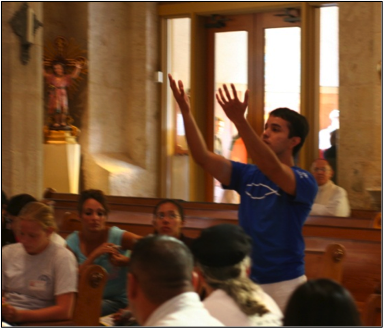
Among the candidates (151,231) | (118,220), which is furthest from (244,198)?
(118,220)

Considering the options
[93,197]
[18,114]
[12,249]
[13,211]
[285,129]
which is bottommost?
[12,249]

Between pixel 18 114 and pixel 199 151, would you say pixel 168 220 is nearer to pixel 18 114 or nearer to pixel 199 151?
pixel 199 151

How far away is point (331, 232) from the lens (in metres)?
5.27

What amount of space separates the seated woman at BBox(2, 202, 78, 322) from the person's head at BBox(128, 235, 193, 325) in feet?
5.68

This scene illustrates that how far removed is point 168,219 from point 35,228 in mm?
971

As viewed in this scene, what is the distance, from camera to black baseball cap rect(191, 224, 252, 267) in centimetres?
239

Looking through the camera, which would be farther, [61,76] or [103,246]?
[61,76]

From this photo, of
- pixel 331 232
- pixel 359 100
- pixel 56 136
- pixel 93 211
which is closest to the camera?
pixel 93 211

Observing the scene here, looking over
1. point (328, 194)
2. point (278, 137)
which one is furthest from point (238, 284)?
point (328, 194)

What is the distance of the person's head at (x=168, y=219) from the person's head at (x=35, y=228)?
2.72ft

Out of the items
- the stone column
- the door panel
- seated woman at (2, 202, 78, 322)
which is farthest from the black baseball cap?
the door panel

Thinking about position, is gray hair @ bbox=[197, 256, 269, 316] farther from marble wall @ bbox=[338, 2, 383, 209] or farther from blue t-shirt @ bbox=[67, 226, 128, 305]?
marble wall @ bbox=[338, 2, 383, 209]

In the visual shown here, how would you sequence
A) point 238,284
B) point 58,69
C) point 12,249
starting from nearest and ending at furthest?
point 238,284 → point 12,249 → point 58,69

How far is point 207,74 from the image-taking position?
11.0 metres
